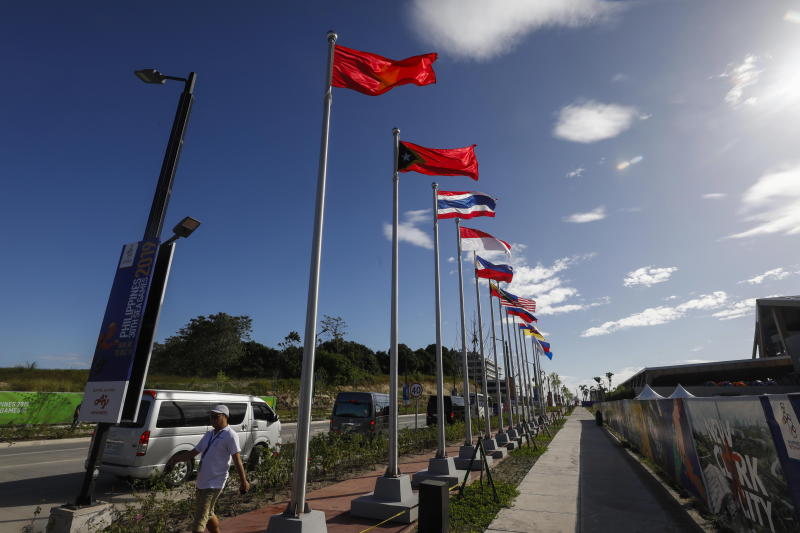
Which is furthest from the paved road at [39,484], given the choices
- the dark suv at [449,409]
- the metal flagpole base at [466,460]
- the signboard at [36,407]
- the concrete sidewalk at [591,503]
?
the dark suv at [449,409]

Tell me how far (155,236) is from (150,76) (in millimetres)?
3118

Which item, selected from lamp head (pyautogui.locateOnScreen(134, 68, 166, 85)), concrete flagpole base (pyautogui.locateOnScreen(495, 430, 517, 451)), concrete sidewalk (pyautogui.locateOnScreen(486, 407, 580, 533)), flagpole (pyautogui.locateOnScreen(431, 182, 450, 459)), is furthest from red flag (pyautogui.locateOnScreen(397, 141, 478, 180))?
concrete flagpole base (pyautogui.locateOnScreen(495, 430, 517, 451))

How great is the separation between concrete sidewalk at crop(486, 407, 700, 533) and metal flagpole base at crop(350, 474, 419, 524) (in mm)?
1448

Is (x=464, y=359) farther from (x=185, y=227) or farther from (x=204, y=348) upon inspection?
(x=204, y=348)

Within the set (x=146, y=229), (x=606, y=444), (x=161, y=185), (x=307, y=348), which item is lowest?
(x=606, y=444)

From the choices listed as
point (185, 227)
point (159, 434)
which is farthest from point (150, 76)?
point (159, 434)

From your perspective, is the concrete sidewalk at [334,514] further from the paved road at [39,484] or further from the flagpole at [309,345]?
the paved road at [39,484]

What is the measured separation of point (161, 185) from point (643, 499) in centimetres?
1224

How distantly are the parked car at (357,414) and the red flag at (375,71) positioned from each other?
12316 millimetres

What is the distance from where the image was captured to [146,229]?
22.6ft

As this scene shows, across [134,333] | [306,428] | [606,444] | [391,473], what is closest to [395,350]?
[391,473]

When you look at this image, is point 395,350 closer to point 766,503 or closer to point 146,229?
point 146,229

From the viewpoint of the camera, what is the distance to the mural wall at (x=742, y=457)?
182 inches

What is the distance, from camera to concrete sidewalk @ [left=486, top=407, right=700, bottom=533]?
7.24 m
